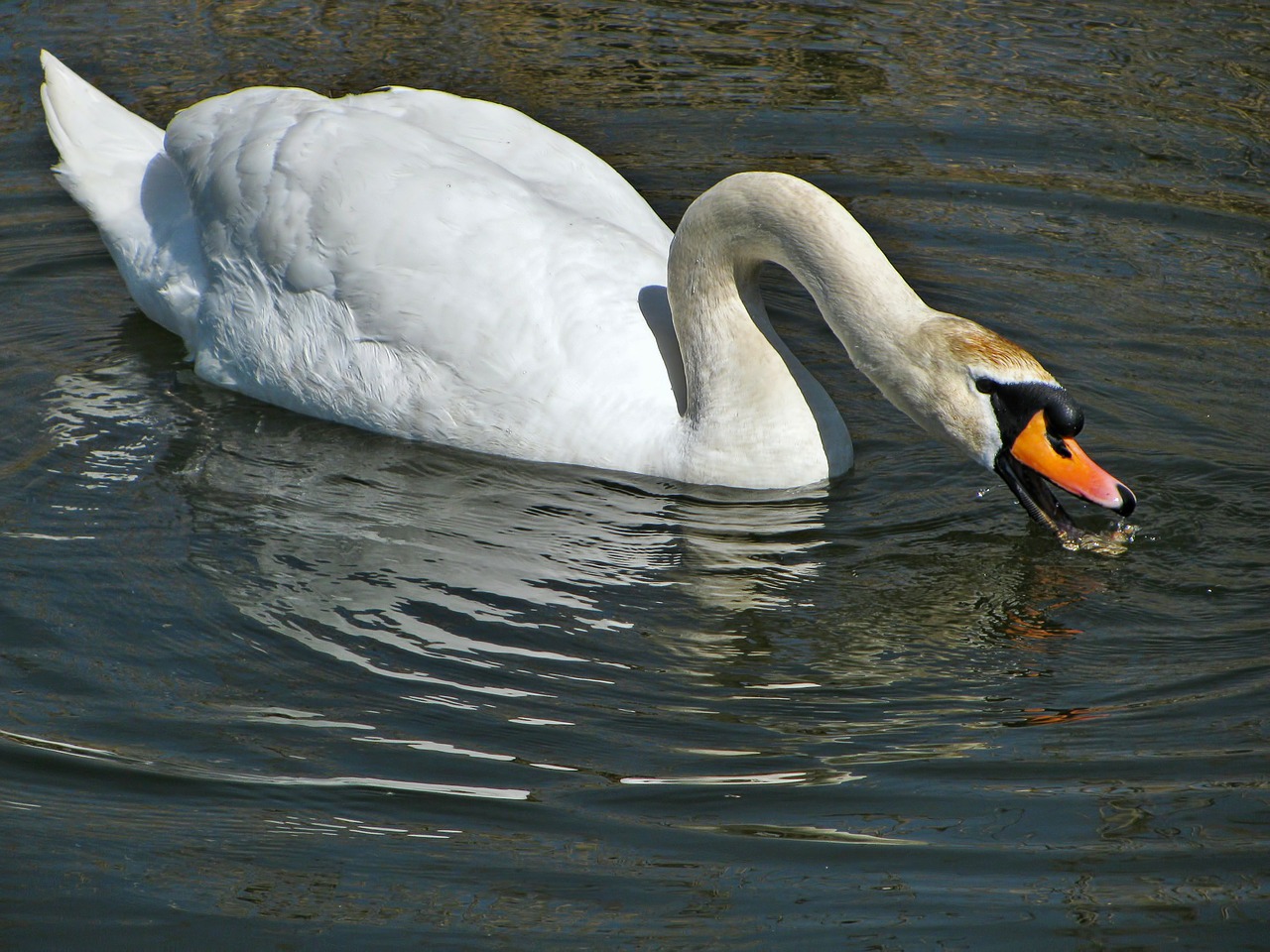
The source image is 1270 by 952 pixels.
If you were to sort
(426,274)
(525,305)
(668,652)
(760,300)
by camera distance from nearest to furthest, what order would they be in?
(668,652) < (525,305) < (426,274) < (760,300)

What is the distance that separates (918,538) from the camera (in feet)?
20.5

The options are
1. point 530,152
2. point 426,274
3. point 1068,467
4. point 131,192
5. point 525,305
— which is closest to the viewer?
point 1068,467

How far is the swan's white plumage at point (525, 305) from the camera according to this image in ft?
20.9

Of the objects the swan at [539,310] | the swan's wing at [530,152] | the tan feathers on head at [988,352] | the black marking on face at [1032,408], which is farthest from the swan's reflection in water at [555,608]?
the swan's wing at [530,152]

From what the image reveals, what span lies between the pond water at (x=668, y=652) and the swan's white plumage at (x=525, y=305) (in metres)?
0.22

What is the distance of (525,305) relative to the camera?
260 inches

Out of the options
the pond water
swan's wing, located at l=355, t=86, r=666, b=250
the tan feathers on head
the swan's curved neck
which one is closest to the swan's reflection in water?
the pond water

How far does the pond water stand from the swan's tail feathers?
13.4 inches

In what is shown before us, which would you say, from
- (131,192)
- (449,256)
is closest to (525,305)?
(449,256)

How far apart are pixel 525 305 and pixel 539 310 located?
0.06 m

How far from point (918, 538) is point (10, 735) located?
3.22m

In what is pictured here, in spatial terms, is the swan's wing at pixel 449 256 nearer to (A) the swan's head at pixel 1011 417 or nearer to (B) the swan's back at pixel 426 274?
(B) the swan's back at pixel 426 274

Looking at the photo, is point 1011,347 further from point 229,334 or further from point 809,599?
point 229,334

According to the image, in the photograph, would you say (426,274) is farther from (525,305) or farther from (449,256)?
(525,305)
